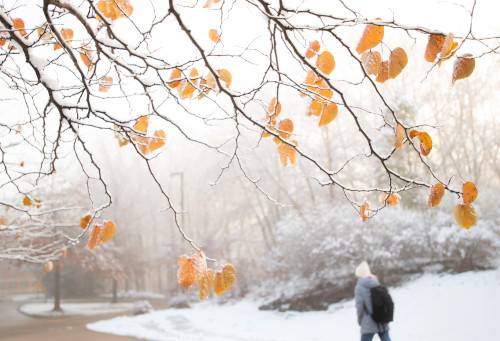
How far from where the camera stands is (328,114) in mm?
2105

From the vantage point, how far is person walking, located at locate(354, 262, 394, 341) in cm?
600

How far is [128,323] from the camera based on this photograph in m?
14.8

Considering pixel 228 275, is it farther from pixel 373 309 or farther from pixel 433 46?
pixel 373 309

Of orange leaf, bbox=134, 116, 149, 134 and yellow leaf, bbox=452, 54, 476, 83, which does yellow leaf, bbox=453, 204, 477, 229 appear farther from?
orange leaf, bbox=134, 116, 149, 134

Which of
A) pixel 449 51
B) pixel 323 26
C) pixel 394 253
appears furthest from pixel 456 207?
pixel 394 253

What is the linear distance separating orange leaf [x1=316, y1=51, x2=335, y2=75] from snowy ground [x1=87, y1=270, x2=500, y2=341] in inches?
309

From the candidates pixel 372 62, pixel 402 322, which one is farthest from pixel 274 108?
pixel 402 322

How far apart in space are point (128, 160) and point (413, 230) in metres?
31.0

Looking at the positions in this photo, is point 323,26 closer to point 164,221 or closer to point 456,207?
point 456,207

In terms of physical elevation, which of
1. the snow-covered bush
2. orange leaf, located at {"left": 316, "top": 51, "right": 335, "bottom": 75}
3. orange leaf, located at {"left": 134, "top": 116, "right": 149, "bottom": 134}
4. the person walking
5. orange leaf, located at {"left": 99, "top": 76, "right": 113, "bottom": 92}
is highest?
orange leaf, located at {"left": 99, "top": 76, "right": 113, "bottom": 92}

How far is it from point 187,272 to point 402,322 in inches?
348

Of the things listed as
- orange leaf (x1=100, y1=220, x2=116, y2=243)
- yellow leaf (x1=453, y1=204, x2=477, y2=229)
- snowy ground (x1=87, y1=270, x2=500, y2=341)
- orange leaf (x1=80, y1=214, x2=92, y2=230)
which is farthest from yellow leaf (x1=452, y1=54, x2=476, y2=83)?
snowy ground (x1=87, y1=270, x2=500, y2=341)

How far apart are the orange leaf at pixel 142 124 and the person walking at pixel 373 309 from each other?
15.3ft

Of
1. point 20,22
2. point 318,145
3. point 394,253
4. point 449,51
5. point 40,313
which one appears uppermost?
point 318,145
